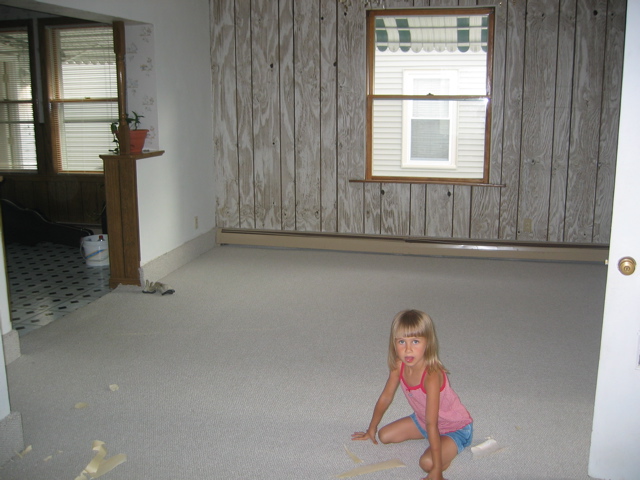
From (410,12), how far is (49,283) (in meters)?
3.58

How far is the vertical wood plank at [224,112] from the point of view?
5.95 meters

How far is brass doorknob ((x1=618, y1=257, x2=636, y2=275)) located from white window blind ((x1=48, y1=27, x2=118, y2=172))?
18.0ft

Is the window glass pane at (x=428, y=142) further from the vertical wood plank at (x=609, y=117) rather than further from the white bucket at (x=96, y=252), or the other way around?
the white bucket at (x=96, y=252)

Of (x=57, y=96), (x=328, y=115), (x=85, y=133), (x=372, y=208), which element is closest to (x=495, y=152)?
(x=372, y=208)

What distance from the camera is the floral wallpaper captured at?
4.91 meters

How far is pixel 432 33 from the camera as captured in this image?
5.62 meters

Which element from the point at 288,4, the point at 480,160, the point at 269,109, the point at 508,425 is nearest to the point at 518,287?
the point at 480,160

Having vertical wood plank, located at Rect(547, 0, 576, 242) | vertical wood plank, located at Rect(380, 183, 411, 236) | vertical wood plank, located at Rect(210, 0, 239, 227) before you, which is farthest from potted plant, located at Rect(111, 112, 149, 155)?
vertical wood plank, located at Rect(547, 0, 576, 242)

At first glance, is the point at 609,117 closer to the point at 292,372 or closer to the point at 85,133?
the point at 292,372

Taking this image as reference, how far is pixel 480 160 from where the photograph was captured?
224 inches

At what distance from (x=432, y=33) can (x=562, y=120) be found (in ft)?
4.18

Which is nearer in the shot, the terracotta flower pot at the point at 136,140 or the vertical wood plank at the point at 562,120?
the terracotta flower pot at the point at 136,140

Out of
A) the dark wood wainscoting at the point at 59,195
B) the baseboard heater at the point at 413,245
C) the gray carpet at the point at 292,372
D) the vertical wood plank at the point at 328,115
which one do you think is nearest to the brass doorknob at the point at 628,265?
the gray carpet at the point at 292,372

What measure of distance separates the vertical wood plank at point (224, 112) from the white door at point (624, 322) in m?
4.37
